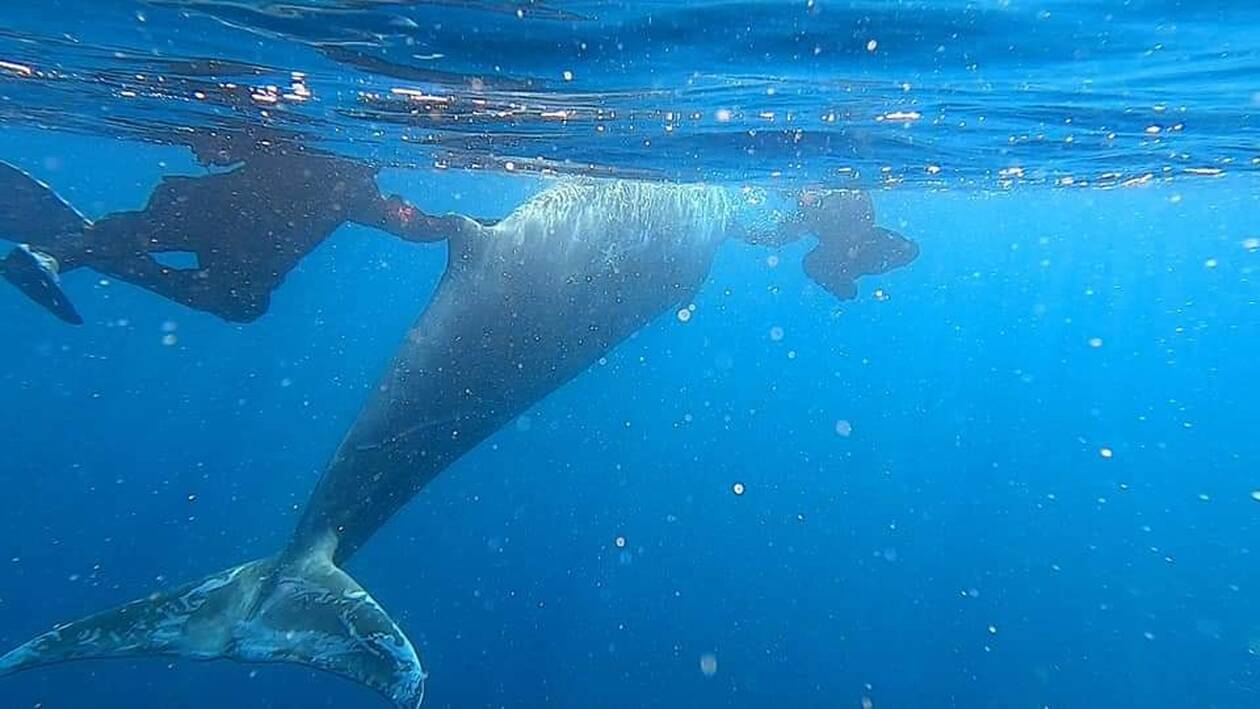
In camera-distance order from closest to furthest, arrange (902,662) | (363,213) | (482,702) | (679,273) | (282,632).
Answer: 1. (282,632)
2. (363,213)
3. (679,273)
4. (482,702)
5. (902,662)

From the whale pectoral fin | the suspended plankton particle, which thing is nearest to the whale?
the suspended plankton particle

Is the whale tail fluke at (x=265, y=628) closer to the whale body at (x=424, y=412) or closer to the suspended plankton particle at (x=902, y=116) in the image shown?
the whale body at (x=424, y=412)

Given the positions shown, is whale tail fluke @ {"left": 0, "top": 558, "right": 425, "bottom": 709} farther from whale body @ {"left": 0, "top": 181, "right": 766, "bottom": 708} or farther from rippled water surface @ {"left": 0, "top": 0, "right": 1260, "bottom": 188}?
rippled water surface @ {"left": 0, "top": 0, "right": 1260, "bottom": 188}

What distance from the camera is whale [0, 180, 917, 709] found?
6.79 m

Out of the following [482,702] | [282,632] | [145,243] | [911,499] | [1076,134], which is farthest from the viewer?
[911,499]

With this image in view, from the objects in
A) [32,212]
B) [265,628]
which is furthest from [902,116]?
[32,212]

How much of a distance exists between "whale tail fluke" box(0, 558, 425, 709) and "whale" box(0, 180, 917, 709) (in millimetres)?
11

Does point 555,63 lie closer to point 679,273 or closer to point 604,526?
point 679,273

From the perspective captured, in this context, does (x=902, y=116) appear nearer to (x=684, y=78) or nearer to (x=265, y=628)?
(x=684, y=78)

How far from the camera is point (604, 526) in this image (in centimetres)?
4269

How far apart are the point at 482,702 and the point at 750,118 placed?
15654 mm

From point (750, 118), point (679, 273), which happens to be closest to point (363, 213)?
point (679, 273)

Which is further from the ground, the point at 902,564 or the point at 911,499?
the point at 902,564

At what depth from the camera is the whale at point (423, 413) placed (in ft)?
22.3
